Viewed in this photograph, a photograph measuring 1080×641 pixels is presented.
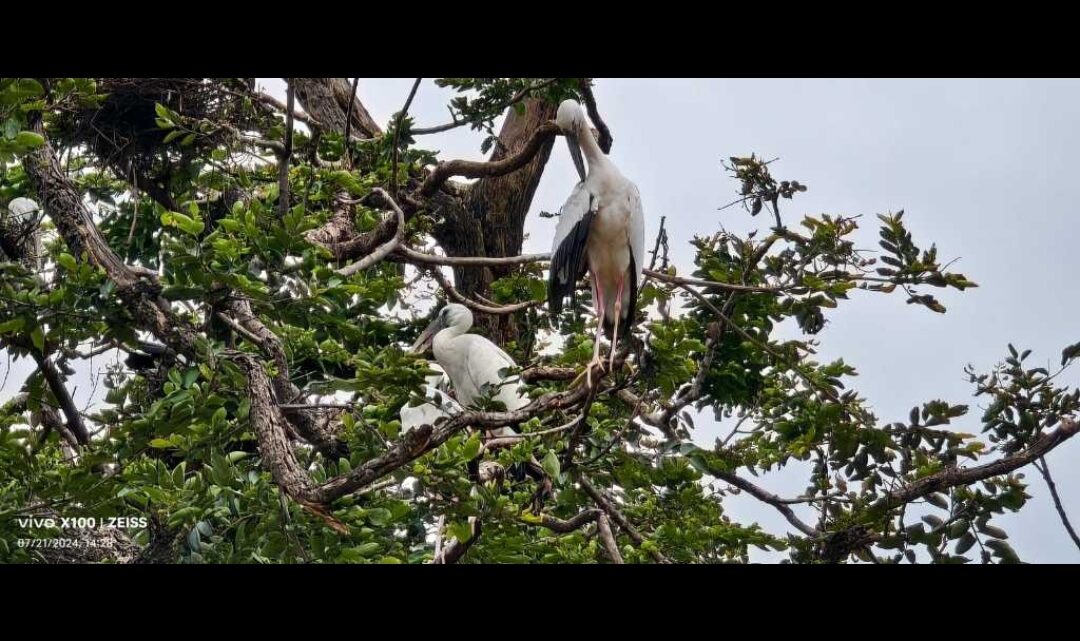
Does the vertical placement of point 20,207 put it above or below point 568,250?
above

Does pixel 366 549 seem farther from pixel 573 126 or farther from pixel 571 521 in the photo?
pixel 573 126

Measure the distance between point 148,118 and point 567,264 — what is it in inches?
79.6

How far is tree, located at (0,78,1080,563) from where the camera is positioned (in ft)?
8.50

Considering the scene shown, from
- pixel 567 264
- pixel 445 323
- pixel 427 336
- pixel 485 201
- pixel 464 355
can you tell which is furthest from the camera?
pixel 485 201

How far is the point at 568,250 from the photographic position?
400 centimetres

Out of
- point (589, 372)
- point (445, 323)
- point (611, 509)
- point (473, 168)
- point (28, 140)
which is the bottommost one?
point (611, 509)

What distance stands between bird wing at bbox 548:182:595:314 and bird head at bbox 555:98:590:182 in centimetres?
24

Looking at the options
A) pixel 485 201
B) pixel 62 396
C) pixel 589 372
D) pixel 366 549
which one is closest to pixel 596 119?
pixel 485 201

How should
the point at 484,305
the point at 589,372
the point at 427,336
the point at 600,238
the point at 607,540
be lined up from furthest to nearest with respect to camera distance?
1. the point at 427,336
2. the point at 484,305
3. the point at 600,238
4. the point at 589,372
5. the point at 607,540

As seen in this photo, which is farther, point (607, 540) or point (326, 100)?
point (326, 100)
